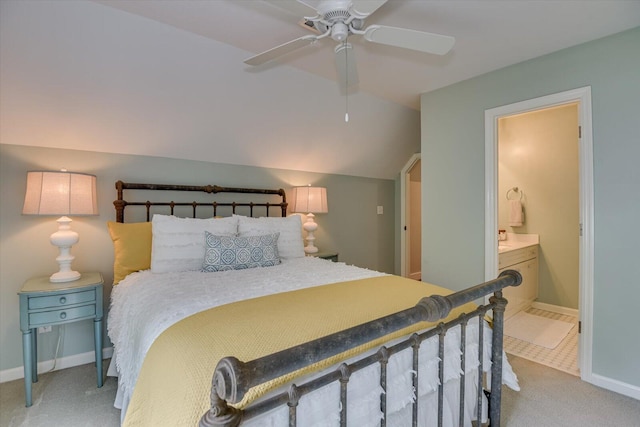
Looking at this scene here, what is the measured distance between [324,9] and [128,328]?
1.86 metres

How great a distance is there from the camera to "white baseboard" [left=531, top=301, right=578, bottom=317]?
352cm

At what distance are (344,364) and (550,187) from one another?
13.2ft

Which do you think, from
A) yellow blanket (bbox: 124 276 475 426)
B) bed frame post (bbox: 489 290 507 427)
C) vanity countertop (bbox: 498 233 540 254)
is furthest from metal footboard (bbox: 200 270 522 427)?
vanity countertop (bbox: 498 233 540 254)

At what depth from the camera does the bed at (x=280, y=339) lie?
2.61 ft

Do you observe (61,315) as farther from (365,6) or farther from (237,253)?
(365,6)

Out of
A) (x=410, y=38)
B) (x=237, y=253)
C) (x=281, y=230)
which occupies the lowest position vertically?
(x=237, y=253)

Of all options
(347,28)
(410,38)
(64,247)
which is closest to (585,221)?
(410,38)

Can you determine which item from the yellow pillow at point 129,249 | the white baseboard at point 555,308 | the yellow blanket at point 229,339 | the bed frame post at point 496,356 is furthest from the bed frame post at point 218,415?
the white baseboard at point 555,308

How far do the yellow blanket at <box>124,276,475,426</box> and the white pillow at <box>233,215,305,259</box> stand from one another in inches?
46.9

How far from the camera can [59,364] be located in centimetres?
229

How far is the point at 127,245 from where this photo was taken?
88.7 inches

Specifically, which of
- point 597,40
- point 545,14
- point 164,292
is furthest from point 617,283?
point 164,292

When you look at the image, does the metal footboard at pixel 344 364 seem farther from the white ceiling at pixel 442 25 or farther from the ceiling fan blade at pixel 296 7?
the white ceiling at pixel 442 25

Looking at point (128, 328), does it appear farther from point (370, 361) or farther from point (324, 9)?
point (324, 9)
